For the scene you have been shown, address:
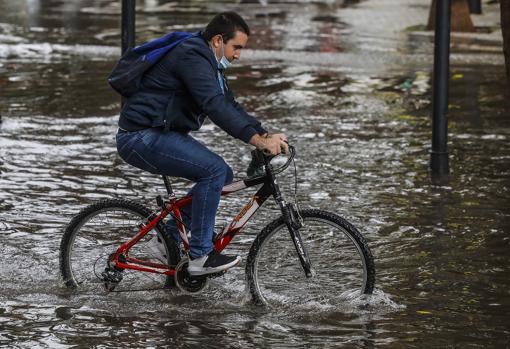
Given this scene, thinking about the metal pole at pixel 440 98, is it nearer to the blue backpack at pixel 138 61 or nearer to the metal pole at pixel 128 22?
the metal pole at pixel 128 22

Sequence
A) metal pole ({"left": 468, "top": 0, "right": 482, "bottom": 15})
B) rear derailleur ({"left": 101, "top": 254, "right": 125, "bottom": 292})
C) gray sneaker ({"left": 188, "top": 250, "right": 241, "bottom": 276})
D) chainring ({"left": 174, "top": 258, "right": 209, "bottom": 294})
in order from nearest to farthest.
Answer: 1. gray sneaker ({"left": 188, "top": 250, "right": 241, "bottom": 276})
2. chainring ({"left": 174, "top": 258, "right": 209, "bottom": 294})
3. rear derailleur ({"left": 101, "top": 254, "right": 125, "bottom": 292})
4. metal pole ({"left": 468, "top": 0, "right": 482, "bottom": 15})

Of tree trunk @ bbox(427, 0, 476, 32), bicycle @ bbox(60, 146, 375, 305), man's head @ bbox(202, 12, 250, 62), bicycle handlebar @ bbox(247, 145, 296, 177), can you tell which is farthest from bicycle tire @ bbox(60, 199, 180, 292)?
tree trunk @ bbox(427, 0, 476, 32)

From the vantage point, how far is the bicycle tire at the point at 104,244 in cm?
689

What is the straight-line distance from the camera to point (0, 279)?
7.30 meters

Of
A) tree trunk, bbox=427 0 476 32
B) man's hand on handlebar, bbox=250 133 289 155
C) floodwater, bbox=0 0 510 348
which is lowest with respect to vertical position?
tree trunk, bbox=427 0 476 32

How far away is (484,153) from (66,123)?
185 inches

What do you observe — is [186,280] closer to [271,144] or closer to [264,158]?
[264,158]

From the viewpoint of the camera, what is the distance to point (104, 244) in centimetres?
711

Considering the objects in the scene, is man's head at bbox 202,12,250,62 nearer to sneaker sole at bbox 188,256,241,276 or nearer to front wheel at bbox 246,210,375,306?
front wheel at bbox 246,210,375,306

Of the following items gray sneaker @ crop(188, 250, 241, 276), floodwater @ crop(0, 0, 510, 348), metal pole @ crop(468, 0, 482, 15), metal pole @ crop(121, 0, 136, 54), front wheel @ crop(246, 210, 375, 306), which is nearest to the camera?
floodwater @ crop(0, 0, 510, 348)

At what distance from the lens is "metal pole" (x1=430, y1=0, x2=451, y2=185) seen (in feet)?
34.5

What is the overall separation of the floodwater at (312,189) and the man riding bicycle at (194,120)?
2.04 ft

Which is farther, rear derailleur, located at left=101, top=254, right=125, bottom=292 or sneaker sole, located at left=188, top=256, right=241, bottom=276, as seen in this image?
rear derailleur, located at left=101, top=254, right=125, bottom=292

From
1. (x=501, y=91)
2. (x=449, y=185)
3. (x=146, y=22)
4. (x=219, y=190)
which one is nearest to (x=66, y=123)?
(x=449, y=185)
